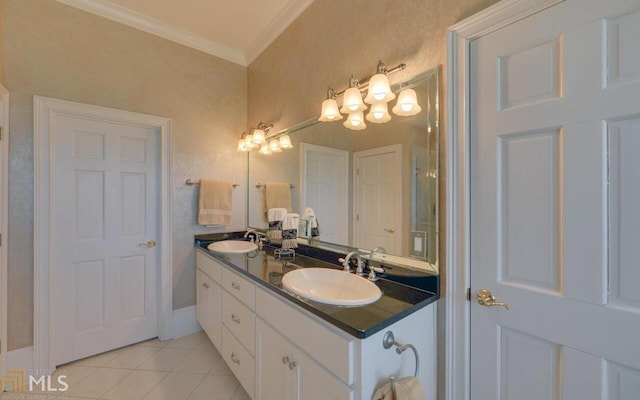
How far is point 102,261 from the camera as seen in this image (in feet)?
7.11

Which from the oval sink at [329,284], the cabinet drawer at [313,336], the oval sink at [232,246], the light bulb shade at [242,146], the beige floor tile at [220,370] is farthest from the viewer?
the light bulb shade at [242,146]

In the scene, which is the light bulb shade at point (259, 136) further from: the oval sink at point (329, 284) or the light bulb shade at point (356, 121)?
the oval sink at point (329, 284)

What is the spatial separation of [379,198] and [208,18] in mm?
2161

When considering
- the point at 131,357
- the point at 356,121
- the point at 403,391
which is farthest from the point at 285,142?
the point at 131,357

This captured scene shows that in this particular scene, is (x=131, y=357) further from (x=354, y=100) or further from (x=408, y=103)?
(x=408, y=103)

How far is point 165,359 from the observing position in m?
2.11

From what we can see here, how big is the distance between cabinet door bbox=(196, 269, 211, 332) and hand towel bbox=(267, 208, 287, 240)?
2.22 ft

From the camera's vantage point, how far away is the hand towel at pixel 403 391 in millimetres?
874

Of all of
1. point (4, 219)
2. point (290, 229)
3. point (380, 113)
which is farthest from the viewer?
point (290, 229)

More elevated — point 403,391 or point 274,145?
point 274,145

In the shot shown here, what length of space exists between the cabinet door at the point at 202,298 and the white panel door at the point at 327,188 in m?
1.07
